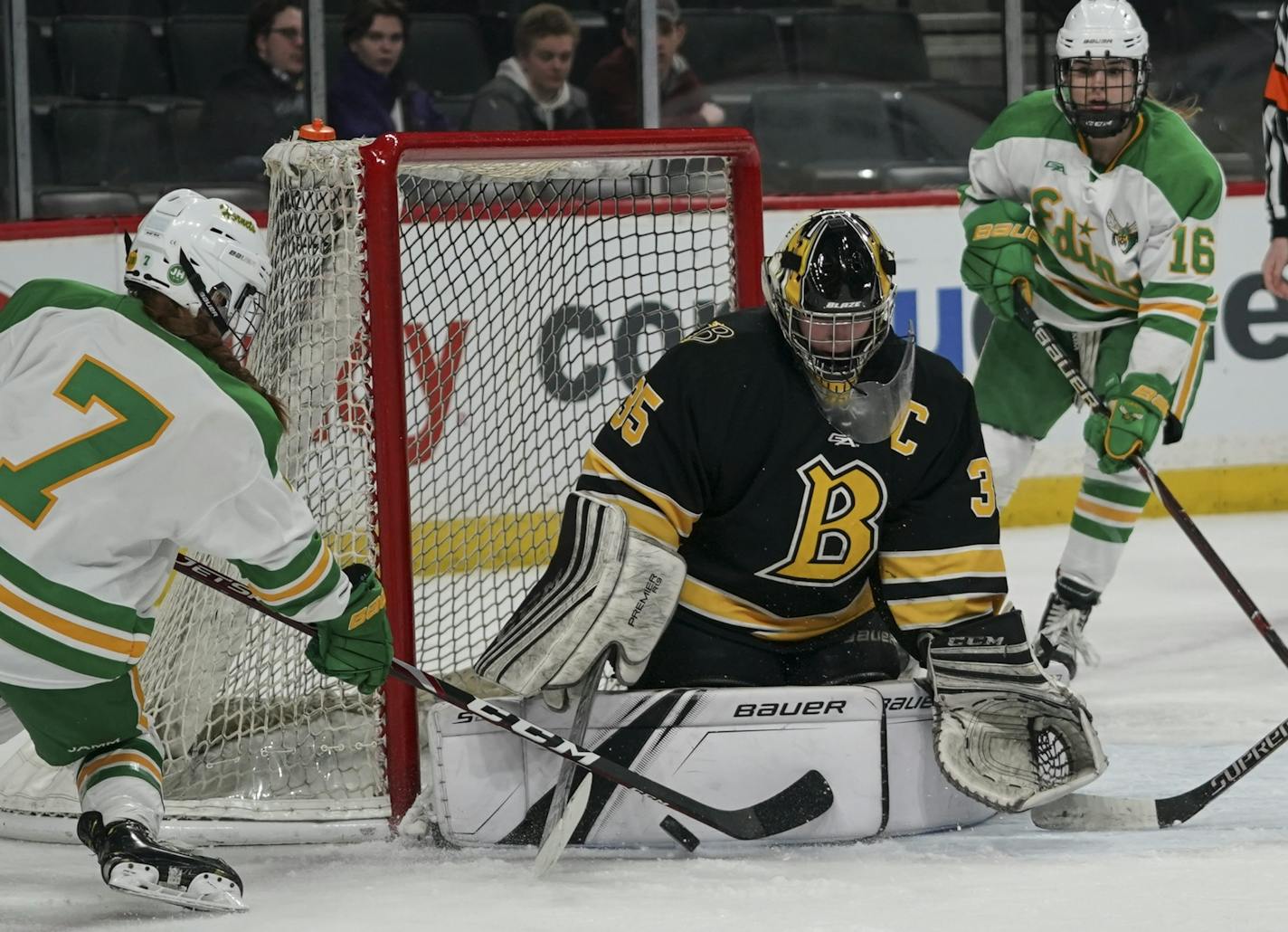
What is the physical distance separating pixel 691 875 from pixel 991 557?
1.88 ft

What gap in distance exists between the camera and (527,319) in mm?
3391

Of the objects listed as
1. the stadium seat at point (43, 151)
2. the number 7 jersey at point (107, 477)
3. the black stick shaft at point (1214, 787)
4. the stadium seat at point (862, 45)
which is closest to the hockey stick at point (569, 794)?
the number 7 jersey at point (107, 477)

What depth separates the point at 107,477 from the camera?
220 centimetres

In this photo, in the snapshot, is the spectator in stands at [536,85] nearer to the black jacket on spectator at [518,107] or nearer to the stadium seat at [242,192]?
the black jacket on spectator at [518,107]

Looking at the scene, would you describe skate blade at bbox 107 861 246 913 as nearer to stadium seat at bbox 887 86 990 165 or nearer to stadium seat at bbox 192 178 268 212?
stadium seat at bbox 192 178 268 212

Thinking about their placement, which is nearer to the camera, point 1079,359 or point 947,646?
point 947,646

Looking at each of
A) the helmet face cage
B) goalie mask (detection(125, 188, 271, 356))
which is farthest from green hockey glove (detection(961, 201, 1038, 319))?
goalie mask (detection(125, 188, 271, 356))

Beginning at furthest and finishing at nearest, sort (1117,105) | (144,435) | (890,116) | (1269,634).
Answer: (890,116) → (1117,105) → (1269,634) → (144,435)

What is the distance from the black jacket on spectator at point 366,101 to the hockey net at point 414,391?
1.25 meters

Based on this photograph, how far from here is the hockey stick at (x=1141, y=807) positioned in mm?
2682

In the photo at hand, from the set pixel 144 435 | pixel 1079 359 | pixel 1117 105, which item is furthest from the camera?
pixel 1079 359

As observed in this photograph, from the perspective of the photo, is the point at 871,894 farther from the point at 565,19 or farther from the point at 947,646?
the point at 565,19

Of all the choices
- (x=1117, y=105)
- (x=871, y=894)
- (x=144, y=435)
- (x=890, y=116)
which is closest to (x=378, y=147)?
(x=144, y=435)

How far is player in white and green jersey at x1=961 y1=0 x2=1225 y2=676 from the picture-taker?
3.47m
